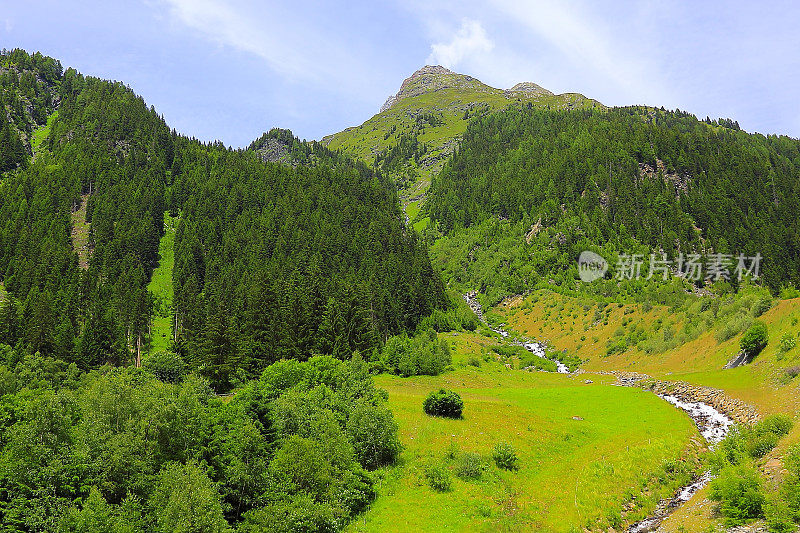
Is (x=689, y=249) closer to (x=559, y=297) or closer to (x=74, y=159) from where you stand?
(x=559, y=297)

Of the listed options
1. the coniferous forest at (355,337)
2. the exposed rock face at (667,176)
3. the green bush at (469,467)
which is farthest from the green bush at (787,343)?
the exposed rock face at (667,176)

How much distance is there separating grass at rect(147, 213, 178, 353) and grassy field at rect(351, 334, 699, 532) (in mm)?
71178

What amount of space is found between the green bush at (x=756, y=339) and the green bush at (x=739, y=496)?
40811 mm

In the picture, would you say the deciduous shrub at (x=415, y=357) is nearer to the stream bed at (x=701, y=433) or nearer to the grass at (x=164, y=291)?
the stream bed at (x=701, y=433)

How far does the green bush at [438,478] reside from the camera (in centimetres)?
3762

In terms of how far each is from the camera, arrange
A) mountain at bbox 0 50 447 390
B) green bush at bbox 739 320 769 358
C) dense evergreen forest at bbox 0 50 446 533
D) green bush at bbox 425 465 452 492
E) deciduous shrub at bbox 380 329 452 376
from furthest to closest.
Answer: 1. mountain at bbox 0 50 447 390
2. deciduous shrub at bbox 380 329 452 376
3. green bush at bbox 739 320 769 358
4. green bush at bbox 425 465 452 492
5. dense evergreen forest at bbox 0 50 446 533

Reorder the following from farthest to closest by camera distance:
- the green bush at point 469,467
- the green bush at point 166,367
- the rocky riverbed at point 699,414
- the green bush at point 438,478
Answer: the green bush at point 166,367 → the green bush at point 469,467 → the green bush at point 438,478 → the rocky riverbed at point 699,414

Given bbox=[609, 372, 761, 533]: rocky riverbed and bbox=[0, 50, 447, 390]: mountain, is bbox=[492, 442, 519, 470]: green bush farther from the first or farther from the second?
bbox=[0, 50, 447, 390]: mountain

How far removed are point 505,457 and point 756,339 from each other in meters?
45.4

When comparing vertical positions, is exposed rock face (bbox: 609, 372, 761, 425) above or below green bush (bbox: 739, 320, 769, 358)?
below

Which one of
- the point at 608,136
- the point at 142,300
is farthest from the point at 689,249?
the point at 142,300

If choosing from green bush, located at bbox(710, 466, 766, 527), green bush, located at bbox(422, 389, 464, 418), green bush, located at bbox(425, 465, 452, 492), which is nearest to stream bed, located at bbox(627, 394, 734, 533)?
green bush, located at bbox(710, 466, 766, 527)

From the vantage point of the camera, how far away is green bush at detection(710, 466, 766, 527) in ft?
92.4

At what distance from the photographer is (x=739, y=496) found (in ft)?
95.2
